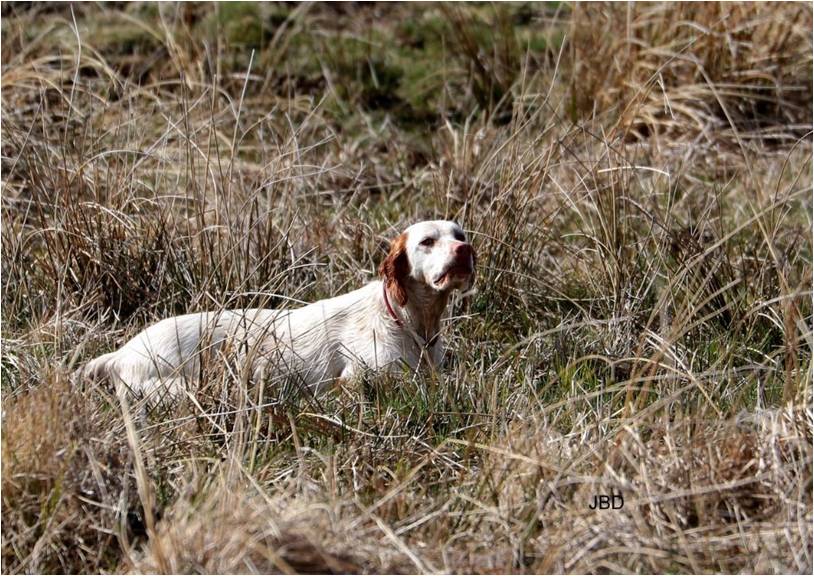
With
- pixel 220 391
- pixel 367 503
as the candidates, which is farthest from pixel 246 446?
pixel 367 503

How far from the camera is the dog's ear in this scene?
4277 millimetres

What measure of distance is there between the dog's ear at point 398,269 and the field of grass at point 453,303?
0.29m

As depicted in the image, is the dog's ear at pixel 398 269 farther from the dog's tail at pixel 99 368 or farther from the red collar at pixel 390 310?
the dog's tail at pixel 99 368

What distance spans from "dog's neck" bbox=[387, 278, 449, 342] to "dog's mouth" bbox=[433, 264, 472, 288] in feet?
0.65

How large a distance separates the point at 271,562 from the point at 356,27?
5627 millimetres

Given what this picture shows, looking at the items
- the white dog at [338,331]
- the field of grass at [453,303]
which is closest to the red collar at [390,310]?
the white dog at [338,331]

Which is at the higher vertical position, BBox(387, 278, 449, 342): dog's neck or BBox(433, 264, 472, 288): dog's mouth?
BBox(433, 264, 472, 288): dog's mouth

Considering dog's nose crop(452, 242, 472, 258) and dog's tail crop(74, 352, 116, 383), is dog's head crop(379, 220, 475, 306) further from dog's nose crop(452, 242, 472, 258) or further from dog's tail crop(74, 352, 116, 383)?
dog's tail crop(74, 352, 116, 383)

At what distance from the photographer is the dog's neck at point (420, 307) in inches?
171

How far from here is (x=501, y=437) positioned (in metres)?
3.69

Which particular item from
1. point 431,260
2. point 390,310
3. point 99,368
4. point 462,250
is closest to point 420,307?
point 390,310

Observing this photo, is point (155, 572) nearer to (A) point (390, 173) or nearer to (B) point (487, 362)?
(B) point (487, 362)

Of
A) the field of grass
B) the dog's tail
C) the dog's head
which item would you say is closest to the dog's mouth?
the dog's head

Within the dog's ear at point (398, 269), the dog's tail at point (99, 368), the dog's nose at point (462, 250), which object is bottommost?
the dog's tail at point (99, 368)
